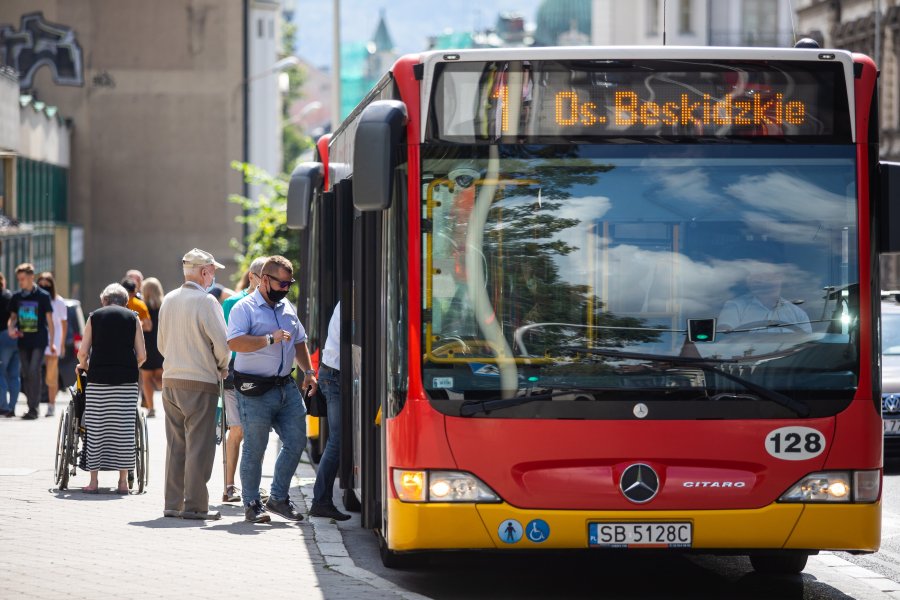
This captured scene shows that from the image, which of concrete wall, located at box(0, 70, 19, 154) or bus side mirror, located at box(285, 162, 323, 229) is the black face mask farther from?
concrete wall, located at box(0, 70, 19, 154)

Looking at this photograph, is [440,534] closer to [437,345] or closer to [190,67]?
[437,345]

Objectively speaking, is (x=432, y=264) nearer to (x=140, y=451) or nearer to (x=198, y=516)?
(x=198, y=516)

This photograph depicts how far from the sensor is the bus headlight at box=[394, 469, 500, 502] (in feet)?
27.8

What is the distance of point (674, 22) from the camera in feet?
263

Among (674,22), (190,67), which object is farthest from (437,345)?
(674,22)

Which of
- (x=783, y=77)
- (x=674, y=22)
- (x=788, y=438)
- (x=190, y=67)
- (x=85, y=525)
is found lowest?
(x=85, y=525)

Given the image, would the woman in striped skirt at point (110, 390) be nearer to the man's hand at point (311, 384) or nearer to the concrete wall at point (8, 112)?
the man's hand at point (311, 384)

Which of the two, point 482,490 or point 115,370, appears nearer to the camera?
point 482,490

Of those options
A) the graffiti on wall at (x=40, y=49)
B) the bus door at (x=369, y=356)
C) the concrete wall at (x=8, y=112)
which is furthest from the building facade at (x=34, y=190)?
the bus door at (x=369, y=356)

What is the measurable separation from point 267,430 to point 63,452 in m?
2.62

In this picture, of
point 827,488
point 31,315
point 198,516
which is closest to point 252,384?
point 198,516

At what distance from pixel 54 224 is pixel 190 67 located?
1081 cm

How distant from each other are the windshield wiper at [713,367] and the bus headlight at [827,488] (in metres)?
0.33

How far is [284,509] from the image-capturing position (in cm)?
1182
